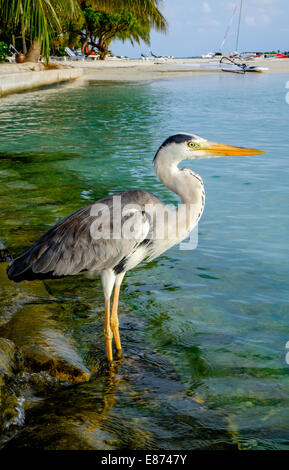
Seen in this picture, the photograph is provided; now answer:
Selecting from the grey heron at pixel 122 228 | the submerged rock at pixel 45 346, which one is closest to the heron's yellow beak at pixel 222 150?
the grey heron at pixel 122 228

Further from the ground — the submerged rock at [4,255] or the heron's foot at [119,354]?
the submerged rock at [4,255]

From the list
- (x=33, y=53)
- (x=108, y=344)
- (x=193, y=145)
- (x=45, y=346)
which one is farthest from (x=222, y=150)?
(x=33, y=53)

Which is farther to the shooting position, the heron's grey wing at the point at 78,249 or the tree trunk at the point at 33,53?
the tree trunk at the point at 33,53

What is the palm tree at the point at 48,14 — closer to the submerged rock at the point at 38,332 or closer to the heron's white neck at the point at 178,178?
the submerged rock at the point at 38,332

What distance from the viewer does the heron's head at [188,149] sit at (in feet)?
12.6

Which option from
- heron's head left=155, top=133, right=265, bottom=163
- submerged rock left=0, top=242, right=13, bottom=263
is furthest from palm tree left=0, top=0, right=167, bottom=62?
heron's head left=155, top=133, right=265, bottom=163

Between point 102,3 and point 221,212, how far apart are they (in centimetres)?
4042

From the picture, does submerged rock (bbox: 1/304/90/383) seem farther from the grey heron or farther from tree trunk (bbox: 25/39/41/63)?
tree trunk (bbox: 25/39/41/63)

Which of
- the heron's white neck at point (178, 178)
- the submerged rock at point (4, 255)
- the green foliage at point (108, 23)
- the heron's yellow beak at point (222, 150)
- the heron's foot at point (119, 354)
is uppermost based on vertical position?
the green foliage at point (108, 23)

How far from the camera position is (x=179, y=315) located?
16.4 feet

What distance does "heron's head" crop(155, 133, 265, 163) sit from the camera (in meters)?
3.84

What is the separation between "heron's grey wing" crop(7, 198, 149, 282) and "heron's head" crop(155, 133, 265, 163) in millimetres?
566

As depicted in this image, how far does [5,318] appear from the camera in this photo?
4277 millimetres
